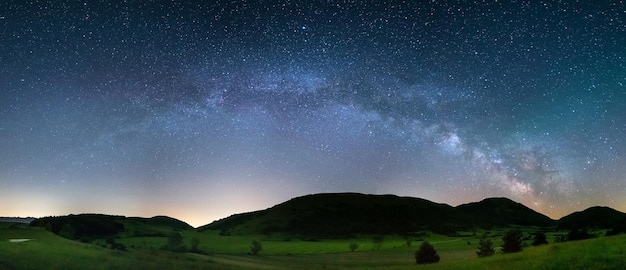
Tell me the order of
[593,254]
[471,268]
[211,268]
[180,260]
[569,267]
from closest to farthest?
1. [569,267]
2. [593,254]
3. [471,268]
4. [211,268]
5. [180,260]

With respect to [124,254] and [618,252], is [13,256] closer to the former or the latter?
[124,254]

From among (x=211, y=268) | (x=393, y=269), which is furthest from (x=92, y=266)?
(x=393, y=269)

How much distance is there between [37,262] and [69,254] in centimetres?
670

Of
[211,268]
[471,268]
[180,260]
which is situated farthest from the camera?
[180,260]

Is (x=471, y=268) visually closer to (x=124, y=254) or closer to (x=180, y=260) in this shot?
(x=180, y=260)

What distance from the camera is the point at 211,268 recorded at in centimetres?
5778

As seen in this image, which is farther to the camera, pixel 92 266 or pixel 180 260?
pixel 180 260

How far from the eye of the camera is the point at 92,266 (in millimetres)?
55562

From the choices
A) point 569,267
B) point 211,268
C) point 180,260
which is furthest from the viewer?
point 180,260

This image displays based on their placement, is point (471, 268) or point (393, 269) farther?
point (393, 269)

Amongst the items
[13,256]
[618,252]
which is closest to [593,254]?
[618,252]

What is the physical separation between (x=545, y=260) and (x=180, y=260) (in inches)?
1709

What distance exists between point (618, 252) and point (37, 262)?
2418 inches

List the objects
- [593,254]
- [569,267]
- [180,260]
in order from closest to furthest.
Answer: [569,267] < [593,254] < [180,260]
